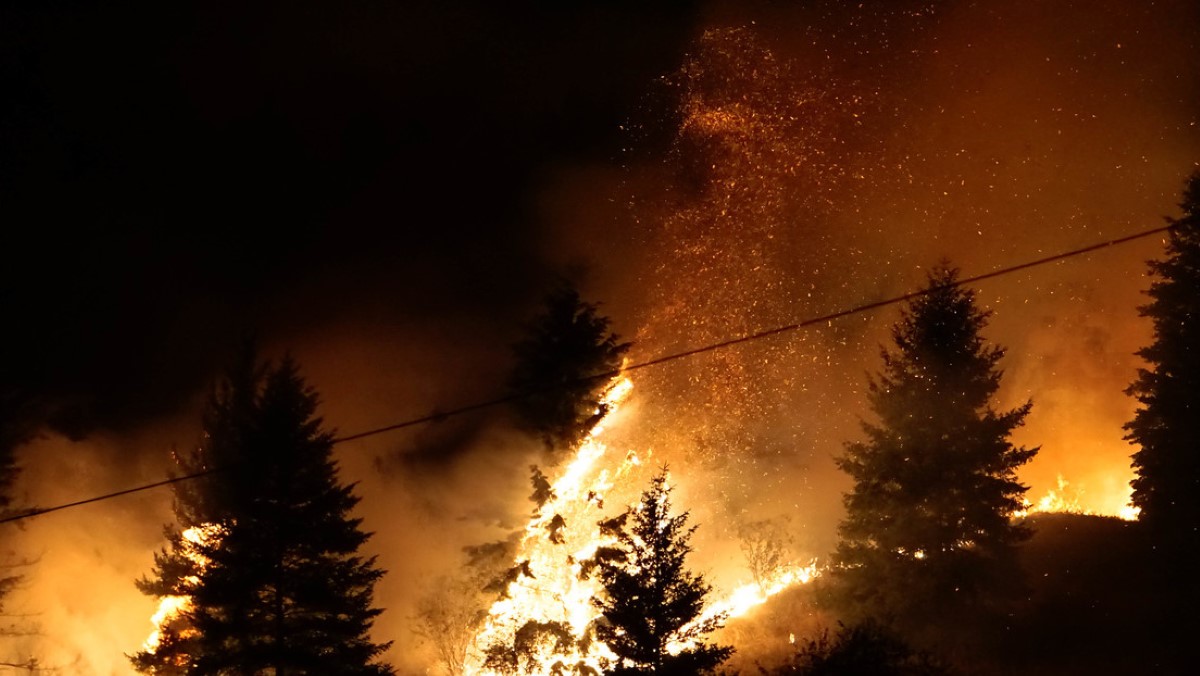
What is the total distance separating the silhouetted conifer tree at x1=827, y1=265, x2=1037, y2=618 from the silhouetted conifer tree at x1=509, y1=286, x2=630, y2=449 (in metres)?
6.39

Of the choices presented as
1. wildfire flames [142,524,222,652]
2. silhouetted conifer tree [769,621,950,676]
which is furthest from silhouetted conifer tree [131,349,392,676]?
silhouetted conifer tree [769,621,950,676]

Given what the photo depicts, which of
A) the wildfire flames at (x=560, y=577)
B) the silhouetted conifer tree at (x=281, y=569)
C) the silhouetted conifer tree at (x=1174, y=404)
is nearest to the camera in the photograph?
the silhouetted conifer tree at (x=281, y=569)

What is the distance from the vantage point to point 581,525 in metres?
19.5

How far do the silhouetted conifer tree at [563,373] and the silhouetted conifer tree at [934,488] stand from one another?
6.39m

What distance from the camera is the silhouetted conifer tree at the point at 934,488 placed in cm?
1827

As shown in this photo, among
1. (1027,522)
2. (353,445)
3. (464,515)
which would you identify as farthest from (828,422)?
(353,445)

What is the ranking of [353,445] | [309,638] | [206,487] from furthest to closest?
1. [353,445]
2. [206,487]
3. [309,638]

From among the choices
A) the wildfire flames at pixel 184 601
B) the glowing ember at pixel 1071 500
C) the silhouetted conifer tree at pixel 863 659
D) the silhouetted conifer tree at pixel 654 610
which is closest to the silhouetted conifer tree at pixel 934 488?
the silhouetted conifer tree at pixel 863 659

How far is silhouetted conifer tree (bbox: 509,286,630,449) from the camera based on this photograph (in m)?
18.1

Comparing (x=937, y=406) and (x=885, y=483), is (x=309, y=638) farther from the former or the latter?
(x=937, y=406)

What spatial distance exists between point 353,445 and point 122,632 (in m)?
9.04

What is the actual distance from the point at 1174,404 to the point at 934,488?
7.42m

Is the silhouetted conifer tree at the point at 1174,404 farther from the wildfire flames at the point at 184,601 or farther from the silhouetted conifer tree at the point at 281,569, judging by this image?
the wildfire flames at the point at 184,601

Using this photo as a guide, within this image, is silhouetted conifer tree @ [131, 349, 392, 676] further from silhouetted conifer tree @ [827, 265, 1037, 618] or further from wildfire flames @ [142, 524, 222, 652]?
silhouetted conifer tree @ [827, 265, 1037, 618]
